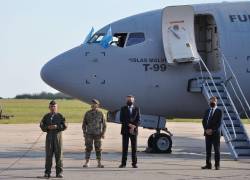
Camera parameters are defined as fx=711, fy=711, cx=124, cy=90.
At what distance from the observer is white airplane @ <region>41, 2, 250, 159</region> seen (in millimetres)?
23703

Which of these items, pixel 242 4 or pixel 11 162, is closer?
pixel 11 162

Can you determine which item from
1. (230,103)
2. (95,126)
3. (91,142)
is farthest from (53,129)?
(230,103)

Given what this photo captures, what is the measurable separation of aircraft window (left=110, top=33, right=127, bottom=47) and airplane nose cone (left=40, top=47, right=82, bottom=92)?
1.40m

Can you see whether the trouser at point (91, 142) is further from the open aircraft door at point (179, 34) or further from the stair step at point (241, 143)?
the open aircraft door at point (179, 34)

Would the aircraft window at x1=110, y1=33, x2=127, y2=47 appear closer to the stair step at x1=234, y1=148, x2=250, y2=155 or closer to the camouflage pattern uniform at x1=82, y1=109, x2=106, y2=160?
the camouflage pattern uniform at x1=82, y1=109, x2=106, y2=160

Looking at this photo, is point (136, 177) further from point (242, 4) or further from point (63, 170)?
point (242, 4)

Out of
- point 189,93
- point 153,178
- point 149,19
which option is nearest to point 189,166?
point 153,178

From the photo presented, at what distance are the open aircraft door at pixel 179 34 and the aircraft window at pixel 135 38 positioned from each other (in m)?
0.84

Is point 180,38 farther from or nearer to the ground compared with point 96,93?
farther from the ground

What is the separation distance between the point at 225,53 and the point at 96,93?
4.61 m

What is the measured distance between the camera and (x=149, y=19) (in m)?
24.7

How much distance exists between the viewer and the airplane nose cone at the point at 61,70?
23531 millimetres

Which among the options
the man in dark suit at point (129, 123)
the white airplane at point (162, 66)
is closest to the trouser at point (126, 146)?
the man in dark suit at point (129, 123)

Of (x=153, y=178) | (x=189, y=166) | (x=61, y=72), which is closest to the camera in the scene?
(x=153, y=178)
